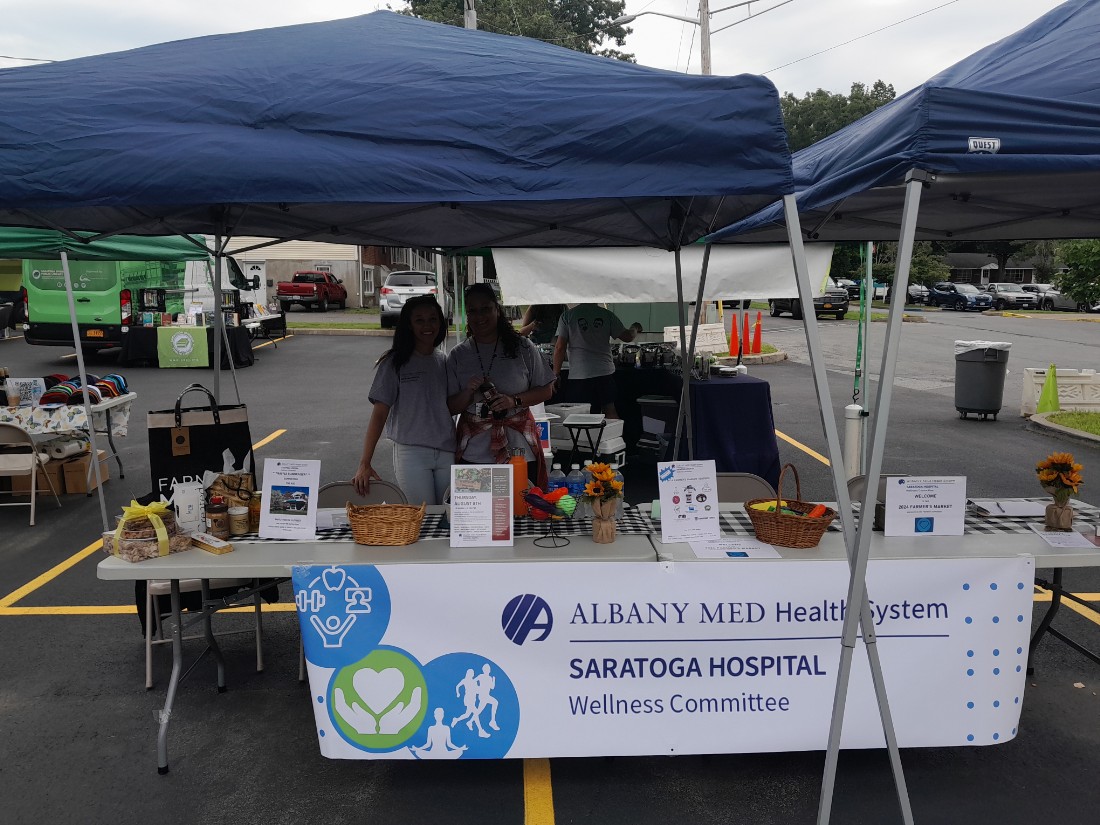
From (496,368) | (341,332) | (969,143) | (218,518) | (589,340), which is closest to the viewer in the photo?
→ (969,143)

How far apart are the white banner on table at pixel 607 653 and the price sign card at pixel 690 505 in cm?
29

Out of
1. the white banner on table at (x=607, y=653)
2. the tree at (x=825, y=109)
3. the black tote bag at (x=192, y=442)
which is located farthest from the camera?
the tree at (x=825, y=109)

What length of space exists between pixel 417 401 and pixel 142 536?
143 cm

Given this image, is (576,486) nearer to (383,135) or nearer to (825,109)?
(383,135)

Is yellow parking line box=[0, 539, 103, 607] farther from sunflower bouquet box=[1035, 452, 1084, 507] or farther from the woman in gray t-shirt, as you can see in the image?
sunflower bouquet box=[1035, 452, 1084, 507]

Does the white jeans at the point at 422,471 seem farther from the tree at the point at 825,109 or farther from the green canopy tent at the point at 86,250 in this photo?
the tree at the point at 825,109

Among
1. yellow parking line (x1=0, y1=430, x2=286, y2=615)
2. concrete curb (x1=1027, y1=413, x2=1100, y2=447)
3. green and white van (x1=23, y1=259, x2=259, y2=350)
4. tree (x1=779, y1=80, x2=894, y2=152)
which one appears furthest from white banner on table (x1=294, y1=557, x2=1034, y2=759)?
tree (x1=779, y1=80, x2=894, y2=152)

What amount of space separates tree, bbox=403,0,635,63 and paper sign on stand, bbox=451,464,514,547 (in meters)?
30.5

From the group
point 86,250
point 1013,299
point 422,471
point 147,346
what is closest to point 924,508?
point 422,471

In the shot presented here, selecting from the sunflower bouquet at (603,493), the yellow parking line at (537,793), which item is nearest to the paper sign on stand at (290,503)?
the sunflower bouquet at (603,493)

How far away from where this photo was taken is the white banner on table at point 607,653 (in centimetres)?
305

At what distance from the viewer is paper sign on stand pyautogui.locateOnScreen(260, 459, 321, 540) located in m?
3.43

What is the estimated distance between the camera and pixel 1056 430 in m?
10.3

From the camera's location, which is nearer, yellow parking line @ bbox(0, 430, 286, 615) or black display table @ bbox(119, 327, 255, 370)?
yellow parking line @ bbox(0, 430, 286, 615)
